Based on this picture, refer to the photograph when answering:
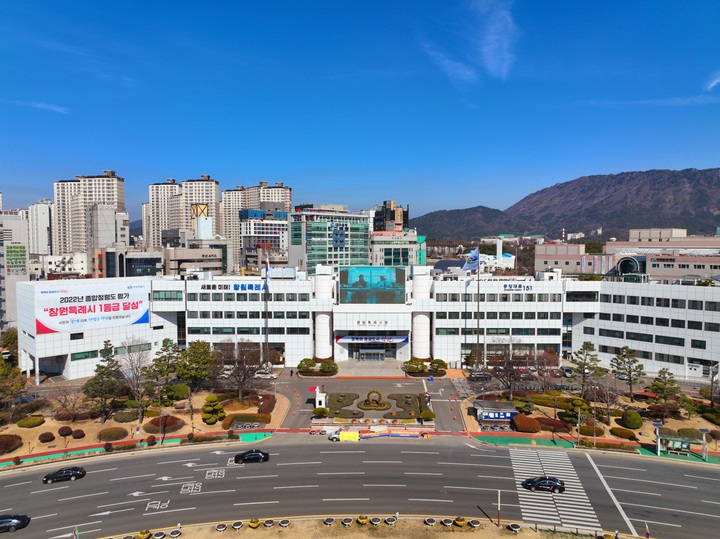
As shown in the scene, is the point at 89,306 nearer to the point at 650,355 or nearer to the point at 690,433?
the point at 690,433

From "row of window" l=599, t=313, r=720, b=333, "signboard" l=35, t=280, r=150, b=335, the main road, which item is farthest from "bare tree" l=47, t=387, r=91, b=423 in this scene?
"row of window" l=599, t=313, r=720, b=333

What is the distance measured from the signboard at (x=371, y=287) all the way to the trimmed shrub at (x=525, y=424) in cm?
3353

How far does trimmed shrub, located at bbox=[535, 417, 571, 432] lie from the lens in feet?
190

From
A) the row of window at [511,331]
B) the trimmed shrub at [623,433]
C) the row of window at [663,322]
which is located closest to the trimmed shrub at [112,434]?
the row of window at [511,331]

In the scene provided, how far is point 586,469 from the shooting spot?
4838 cm

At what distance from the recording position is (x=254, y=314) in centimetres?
8700

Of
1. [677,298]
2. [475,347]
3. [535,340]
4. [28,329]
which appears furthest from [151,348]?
[677,298]

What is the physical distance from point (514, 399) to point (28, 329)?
77.1 metres

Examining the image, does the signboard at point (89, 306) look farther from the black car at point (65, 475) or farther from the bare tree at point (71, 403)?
the black car at point (65, 475)

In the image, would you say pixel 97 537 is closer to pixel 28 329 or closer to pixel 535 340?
pixel 28 329

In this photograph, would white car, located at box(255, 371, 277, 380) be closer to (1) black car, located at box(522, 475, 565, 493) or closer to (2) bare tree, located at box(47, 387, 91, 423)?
(2) bare tree, located at box(47, 387, 91, 423)

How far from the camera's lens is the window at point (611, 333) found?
277 feet

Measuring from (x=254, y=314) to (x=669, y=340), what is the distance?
233 ft

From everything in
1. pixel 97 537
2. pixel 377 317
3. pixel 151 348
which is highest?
pixel 377 317
